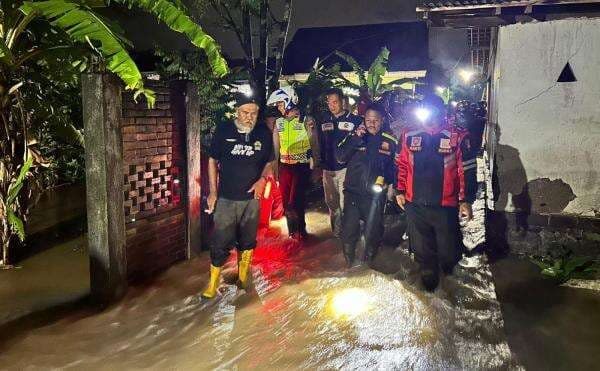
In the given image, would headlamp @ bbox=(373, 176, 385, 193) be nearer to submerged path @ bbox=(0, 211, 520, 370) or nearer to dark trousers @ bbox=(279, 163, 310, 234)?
submerged path @ bbox=(0, 211, 520, 370)

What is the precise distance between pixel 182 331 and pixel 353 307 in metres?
1.73

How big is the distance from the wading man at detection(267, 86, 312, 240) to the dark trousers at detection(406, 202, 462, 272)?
2.45m

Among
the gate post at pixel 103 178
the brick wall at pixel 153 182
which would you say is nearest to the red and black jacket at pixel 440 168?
the brick wall at pixel 153 182

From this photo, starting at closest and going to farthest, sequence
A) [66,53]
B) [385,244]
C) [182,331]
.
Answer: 1. [182,331]
2. [66,53]
3. [385,244]

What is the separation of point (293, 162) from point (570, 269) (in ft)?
13.2

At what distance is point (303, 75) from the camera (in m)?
20.4

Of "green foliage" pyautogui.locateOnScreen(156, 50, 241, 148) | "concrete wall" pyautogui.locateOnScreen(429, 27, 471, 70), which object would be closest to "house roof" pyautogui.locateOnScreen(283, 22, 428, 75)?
"concrete wall" pyautogui.locateOnScreen(429, 27, 471, 70)

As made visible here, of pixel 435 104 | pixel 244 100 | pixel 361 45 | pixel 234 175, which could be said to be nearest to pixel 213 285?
pixel 234 175

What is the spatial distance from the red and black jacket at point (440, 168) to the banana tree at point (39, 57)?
8.16ft

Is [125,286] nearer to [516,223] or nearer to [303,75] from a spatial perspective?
[516,223]

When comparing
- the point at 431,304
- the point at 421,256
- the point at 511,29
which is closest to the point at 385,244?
the point at 421,256

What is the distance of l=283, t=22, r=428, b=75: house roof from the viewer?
21219 millimetres

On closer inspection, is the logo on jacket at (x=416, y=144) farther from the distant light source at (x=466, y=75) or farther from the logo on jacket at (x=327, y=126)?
the distant light source at (x=466, y=75)

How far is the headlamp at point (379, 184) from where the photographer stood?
252 inches
